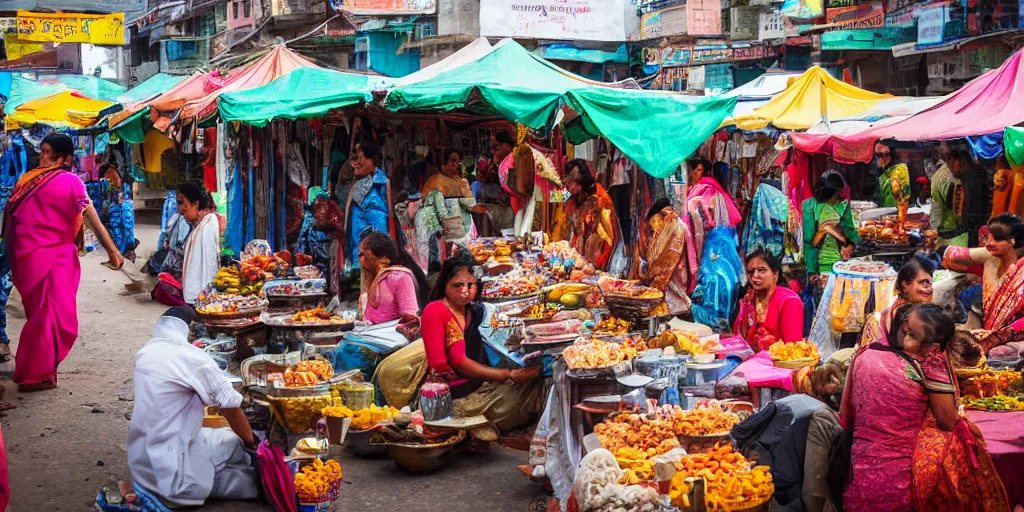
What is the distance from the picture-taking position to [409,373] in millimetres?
7395

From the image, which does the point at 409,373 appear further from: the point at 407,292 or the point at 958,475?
the point at 958,475

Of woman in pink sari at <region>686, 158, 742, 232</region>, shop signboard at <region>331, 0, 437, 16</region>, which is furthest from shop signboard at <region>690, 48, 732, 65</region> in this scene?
woman in pink sari at <region>686, 158, 742, 232</region>

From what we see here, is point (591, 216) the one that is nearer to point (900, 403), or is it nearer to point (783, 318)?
point (783, 318)

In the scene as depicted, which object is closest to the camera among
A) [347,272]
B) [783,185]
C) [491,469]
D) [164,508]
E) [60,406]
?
[164,508]

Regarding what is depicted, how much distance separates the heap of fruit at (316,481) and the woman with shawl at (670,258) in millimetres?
3516

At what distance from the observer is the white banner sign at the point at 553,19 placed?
1672 cm

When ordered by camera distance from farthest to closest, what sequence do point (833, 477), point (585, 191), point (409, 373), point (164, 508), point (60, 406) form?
1. point (585, 191)
2. point (60, 406)
3. point (409, 373)
4. point (164, 508)
5. point (833, 477)

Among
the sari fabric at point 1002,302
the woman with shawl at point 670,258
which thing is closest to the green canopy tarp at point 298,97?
the woman with shawl at point 670,258

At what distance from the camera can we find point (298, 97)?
36.9 ft

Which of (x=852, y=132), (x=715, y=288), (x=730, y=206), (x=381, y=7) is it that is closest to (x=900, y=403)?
(x=715, y=288)

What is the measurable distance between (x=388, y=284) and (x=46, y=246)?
2564 millimetres

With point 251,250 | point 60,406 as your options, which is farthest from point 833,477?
point 251,250

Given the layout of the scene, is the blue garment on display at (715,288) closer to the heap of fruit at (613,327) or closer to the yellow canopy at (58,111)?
the heap of fruit at (613,327)

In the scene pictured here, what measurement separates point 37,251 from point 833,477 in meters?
5.94
